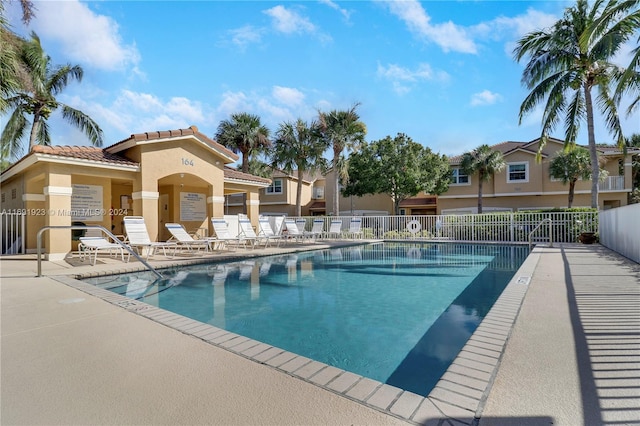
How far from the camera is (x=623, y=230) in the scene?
10.1m

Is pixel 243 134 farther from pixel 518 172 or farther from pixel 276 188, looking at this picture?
pixel 518 172

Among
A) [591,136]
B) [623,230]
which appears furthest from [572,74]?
[623,230]

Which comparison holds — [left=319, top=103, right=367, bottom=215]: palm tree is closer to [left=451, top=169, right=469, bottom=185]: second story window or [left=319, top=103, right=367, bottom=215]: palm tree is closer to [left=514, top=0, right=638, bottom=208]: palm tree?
[left=514, top=0, right=638, bottom=208]: palm tree

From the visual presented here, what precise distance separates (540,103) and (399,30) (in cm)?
952

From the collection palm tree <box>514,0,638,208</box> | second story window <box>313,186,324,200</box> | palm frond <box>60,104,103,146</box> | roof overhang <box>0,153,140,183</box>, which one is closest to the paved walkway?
roof overhang <box>0,153,140,183</box>

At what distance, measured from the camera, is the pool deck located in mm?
2129

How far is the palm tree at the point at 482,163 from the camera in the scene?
27.9m

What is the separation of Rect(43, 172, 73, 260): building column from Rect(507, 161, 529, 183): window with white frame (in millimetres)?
30350

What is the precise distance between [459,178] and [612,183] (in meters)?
11.1

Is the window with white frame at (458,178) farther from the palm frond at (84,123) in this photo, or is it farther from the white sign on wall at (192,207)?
the palm frond at (84,123)

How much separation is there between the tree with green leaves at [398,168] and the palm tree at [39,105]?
19.4 m

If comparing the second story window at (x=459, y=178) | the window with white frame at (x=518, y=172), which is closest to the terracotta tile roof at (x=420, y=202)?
the second story window at (x=459, y=178)

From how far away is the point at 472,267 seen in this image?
405 inches

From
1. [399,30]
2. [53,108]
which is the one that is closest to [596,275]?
[399,30]
